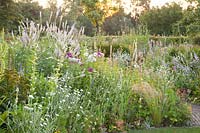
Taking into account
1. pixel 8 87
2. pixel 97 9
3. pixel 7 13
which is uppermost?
pixel 97 9

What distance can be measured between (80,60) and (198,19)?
9.22 metres

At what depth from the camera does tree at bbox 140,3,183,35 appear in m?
39.5

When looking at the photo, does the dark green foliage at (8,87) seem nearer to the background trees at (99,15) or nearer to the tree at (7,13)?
the background trees at (99,15)

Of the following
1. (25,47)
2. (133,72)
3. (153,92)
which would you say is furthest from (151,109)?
(25,47)

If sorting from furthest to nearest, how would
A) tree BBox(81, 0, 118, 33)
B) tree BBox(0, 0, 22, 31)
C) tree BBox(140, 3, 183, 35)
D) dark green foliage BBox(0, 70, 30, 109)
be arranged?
tree BBox(140, 3, 183, 35) < tree BBox(81, 0, 118, 33) < tree BBox(0, 0, 22, 31) < dark green foliage BBox(0, 70, 30, 109)

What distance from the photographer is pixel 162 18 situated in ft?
130

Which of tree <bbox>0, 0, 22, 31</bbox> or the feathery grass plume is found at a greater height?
tree <bbox>0, 0, 22, 31</bbox>

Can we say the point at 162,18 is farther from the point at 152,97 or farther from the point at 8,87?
the point at 8,87

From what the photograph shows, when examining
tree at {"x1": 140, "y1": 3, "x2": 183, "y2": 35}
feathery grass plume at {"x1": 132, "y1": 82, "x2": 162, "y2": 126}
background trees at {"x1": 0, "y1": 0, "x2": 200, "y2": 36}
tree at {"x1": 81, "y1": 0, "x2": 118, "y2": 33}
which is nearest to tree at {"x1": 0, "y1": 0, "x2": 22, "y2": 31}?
background trees at {"x1": 0, "y1": 0, "x2": 200, "y2": 36}

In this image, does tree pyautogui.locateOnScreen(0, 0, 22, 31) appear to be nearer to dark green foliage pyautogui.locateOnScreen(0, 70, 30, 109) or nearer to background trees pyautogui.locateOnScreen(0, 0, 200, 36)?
background trees pyautogui.locateOnScreen(0, 0, 200, 36)

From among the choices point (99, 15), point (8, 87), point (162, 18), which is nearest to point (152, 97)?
point (8, 87)

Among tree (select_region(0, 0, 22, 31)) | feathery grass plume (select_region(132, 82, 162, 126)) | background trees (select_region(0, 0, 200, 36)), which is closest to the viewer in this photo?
feathery grass plume (select_region(132, 82, 162, 126))

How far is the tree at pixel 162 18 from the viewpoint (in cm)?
3947

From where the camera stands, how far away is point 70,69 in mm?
7086
